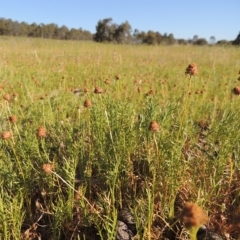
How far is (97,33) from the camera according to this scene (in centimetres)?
4450

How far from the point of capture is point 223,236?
1.38 m

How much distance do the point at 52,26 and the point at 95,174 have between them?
6616 cm

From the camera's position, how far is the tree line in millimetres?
41688

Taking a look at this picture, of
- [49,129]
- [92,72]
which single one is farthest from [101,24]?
[49,129]

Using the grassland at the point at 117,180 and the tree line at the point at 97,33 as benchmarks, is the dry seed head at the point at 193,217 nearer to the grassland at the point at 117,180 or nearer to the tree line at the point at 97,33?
the grassland at the point at 117,180

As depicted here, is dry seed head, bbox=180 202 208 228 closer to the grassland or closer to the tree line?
the grassland

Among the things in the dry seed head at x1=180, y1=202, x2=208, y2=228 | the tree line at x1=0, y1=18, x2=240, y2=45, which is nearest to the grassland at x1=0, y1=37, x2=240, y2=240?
the dry seed head at x1=180, y1=202, x2=208, y2=228

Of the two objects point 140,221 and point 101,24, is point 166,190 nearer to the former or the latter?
point 140,221

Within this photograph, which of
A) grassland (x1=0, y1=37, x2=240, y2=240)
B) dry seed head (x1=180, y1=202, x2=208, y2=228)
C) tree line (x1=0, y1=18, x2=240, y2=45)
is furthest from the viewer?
tree line (x1=0, y1=18, x2=240, y2=45)

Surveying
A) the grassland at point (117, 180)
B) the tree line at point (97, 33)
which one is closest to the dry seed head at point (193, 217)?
the grassland at point (117, 180)

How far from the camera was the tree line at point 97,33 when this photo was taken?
137 feet

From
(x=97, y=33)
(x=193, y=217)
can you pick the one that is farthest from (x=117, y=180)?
(x=97, y=33)

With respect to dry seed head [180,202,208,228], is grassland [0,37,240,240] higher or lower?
lower

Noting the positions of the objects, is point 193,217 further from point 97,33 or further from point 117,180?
point 97,33
